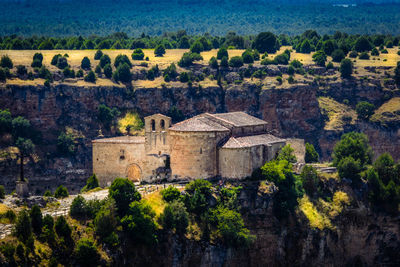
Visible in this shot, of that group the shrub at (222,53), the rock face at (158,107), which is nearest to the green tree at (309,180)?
the rock face at (158,107)

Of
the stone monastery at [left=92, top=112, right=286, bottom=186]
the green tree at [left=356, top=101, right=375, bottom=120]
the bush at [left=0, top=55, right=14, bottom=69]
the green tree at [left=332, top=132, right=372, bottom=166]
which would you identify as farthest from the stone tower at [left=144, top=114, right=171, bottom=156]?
the green tree at [left=356, top=101, right=375, bottom=120]

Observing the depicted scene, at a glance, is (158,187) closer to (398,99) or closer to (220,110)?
(220,110)

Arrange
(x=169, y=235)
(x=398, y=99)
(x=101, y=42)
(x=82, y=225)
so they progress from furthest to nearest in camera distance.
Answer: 1. (x=101, y=42)
2. (x=398, y=99)
3. (x=169, y=235)
4. (x=82, y=225)

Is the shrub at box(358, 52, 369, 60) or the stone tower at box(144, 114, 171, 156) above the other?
the shrub at box(358, 52, 369, 60)

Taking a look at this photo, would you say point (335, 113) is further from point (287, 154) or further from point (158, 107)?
point (287, 154)

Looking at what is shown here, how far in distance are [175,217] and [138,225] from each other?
5.45m

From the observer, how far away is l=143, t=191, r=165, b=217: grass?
86562 millimetres

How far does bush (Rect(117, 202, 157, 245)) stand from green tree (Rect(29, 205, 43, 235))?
31.2 ft

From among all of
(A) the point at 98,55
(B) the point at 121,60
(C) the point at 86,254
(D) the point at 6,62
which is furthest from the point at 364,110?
(C) the point at 86,254

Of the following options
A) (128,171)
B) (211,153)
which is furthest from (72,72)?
(211,153)

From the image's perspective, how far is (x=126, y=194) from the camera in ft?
276

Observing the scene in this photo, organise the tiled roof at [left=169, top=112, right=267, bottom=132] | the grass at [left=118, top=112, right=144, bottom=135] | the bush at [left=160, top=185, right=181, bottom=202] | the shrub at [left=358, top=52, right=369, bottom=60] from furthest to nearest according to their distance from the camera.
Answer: the shrub at [left=358, top=52, right=369, bottom=60]
the grass at [left=118, top=112, right=144, bottom=135]
the tiled roof at [left=169, top=112, right=267, bottom=132]
the bush at [left=160, top=185, right=181, bottom=202]

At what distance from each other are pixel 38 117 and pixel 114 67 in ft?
70.6

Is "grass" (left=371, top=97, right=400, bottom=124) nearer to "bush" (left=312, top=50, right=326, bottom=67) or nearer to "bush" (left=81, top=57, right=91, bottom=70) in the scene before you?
"bush" (left=312, top=50, right=326, bottom=67)
